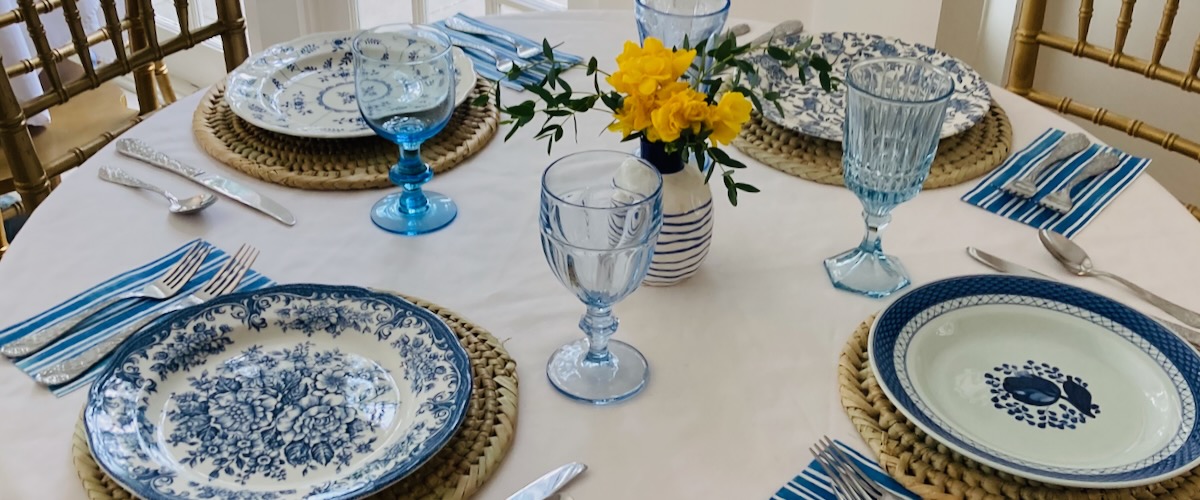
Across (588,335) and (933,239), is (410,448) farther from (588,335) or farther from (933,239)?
(933,239)

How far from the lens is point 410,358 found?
2.67 ft

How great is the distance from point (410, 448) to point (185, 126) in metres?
0.63

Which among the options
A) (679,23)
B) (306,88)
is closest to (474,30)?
(306,88)

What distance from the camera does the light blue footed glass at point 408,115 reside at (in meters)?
0.98

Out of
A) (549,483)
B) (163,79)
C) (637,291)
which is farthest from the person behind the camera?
(163,79)

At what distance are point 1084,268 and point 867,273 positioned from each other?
194 millimetres

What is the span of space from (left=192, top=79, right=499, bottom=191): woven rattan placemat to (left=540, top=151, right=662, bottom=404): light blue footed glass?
314 millimetres

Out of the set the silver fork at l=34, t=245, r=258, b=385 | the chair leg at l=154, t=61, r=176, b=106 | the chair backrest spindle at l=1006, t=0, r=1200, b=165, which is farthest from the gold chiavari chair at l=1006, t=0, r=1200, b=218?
the chair leg at l=154, t=61, r=176, b=106

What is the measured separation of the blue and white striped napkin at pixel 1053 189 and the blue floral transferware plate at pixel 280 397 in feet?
1.90

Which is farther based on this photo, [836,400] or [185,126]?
[185,126]

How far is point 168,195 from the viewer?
1.04 m

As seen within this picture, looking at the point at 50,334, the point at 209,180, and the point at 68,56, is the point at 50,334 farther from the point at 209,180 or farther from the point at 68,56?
the point at 68,56

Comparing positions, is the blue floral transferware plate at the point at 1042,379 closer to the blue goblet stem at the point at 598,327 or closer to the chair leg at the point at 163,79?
the blue goblet stem at the point at 598,327

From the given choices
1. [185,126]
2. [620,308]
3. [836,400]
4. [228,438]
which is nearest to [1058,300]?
[836,400]
